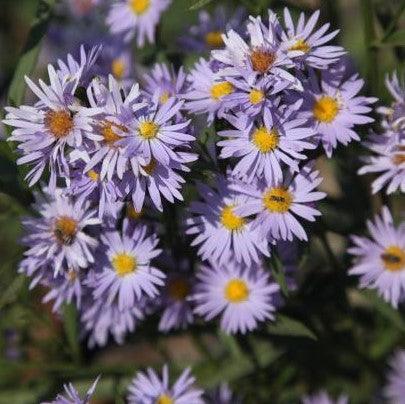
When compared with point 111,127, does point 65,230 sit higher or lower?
lower

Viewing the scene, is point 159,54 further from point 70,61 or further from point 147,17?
point 70,61

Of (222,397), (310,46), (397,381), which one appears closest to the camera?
(310,46)

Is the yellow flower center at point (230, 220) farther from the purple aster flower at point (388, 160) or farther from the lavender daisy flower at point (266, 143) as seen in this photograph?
the purple aster flower at point (388, 160)

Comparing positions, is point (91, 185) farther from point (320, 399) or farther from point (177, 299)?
point (320, 399)

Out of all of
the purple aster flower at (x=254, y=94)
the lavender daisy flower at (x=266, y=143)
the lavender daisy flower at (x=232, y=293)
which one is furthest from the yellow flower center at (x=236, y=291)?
the purple aster flower at (x=254, y=94)

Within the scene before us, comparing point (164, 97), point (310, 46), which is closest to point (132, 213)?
point (164, 97)
